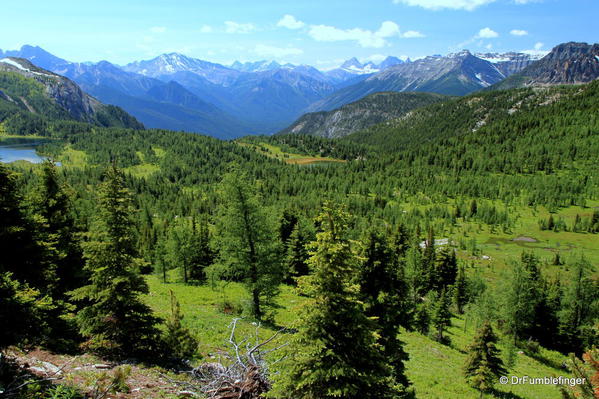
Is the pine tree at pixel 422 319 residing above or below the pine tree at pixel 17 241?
below

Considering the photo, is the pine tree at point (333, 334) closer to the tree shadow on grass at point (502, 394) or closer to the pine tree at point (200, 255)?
the tree shadow on grass at point (502, 394)

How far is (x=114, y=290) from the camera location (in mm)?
17188

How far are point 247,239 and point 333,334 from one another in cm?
1806

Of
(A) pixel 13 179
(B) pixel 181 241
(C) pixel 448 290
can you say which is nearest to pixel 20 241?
(A) pixel 13 179

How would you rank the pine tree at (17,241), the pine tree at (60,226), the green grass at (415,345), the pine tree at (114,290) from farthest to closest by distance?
the green grass at (415,345)
the pine tree at (60,226)
the pine tree at (114,290)
the pine tree at (17,241)

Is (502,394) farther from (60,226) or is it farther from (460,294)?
(60,226)

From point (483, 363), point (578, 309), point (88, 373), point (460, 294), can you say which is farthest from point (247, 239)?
point (578, 309)

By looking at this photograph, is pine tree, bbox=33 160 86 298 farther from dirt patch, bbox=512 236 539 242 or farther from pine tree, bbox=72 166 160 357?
dirt patch, bbox=512 236 539 242

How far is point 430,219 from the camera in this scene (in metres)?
148

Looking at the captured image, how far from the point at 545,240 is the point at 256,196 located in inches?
5401

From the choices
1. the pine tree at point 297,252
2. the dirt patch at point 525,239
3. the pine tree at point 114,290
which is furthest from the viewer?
the dirt patch at point 525,239

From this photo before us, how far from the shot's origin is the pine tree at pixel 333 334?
1143cm

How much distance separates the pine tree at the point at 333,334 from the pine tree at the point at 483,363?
75.7 ft

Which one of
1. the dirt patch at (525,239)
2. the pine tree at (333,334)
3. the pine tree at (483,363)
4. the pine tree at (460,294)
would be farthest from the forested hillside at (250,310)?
the dirt patch at (525,239)
